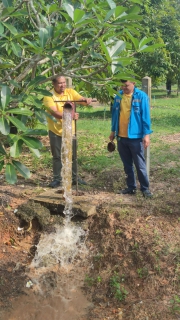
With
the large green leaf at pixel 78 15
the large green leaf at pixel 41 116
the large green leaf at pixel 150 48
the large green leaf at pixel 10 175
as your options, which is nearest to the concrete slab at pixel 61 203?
the large green leaf at pixel 41 116

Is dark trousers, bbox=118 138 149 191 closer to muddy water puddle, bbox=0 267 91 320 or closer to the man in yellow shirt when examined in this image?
the man in yellow shirt

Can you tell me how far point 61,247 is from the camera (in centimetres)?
416

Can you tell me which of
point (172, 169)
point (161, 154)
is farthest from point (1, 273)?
point (161, 154)

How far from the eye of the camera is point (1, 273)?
3812mm

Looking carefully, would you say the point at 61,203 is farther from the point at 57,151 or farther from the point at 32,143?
the point at 32,143

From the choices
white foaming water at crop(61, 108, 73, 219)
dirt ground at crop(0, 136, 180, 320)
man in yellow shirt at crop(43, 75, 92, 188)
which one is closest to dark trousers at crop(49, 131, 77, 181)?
man in yellow shirt at crop(43, 75, 92, 188)

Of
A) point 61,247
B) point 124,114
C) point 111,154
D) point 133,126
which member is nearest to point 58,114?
point 124,114

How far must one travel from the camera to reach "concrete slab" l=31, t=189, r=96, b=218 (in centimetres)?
422

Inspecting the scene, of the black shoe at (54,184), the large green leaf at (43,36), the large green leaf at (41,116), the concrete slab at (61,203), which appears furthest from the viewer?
the black shoe at (54,184)

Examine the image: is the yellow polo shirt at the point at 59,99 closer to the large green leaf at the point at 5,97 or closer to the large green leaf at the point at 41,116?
the large green leaf at the point at 41,116

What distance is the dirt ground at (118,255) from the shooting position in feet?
10.9

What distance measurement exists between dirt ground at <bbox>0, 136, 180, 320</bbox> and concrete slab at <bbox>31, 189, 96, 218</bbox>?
0.32 feet

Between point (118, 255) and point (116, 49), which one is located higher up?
point (116, 49)

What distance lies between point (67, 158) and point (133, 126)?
95cm
